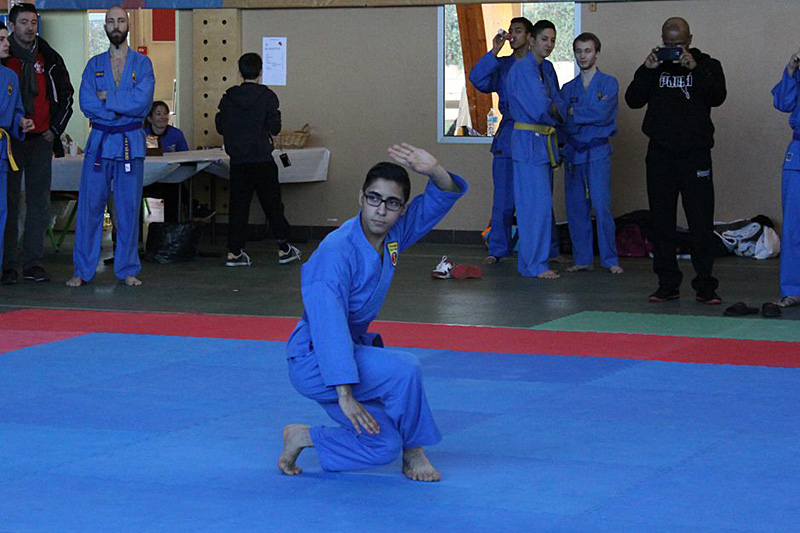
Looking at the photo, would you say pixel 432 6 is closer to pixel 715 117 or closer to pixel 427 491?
pixel 715 117

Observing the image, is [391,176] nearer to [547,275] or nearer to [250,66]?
[547,275]

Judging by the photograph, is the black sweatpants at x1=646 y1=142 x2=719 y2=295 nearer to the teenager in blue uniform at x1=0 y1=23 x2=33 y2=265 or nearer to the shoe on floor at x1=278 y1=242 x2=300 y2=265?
the shoe on floor at x1=278 y1=242 x2=300 y2=265

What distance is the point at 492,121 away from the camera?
1122cm

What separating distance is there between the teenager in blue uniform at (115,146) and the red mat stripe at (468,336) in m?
1.23

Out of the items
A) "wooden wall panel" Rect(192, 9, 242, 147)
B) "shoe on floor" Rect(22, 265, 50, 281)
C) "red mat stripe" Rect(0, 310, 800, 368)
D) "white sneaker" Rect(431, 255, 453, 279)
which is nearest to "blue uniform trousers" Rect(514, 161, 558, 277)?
"white sneaker" Rect(431, 255, 453, 279)

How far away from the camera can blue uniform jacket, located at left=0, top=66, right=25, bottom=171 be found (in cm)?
795

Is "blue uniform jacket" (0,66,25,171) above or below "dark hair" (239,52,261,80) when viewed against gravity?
below

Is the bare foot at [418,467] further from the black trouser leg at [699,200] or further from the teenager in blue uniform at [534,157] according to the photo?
the teenager in blue uniform at [534,157]

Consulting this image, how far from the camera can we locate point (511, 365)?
220 inches

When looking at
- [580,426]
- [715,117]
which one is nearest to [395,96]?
[715,117]

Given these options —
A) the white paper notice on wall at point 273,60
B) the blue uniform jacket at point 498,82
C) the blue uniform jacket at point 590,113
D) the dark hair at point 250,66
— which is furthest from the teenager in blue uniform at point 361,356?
the white paper notice on wall at point 273,60

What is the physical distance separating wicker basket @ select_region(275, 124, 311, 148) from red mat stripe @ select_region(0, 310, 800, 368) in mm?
4555

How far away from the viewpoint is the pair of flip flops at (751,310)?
277 inches

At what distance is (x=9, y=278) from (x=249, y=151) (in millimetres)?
2204
